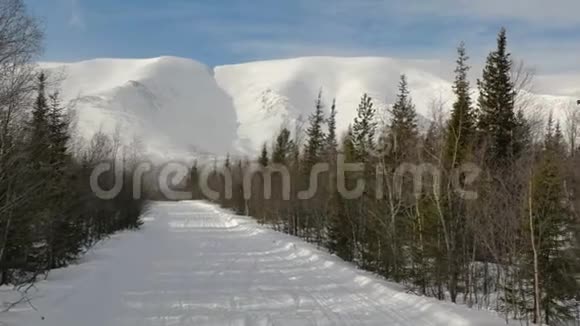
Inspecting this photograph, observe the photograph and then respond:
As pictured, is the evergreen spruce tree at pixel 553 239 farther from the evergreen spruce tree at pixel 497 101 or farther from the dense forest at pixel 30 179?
the evergreen spruce tree at pixel 497 101

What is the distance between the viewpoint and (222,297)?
1435 centimetres

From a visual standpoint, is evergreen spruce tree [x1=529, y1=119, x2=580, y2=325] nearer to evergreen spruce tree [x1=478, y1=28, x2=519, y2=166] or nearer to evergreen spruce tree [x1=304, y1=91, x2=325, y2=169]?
evergreen spruce tree [x1=478, y1=28, x2=519, y2=166]

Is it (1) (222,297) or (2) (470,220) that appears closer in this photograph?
(1) (222,297)

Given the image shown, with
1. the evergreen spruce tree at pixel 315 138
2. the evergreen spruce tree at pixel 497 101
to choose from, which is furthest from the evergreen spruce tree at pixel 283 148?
the evergreen spruce tree at pixel 497 101

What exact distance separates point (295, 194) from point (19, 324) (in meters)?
34.7

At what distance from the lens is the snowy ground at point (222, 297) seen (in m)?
11.4

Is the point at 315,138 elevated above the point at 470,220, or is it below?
Result: above

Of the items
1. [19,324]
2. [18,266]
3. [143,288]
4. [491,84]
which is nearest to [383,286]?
[143,288]

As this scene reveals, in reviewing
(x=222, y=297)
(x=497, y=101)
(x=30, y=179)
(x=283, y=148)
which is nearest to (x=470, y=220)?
(x=222, y=297)

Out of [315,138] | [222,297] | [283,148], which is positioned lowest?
[222,297]

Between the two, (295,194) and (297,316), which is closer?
(297,316)

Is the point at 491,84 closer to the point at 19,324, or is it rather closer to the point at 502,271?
the point at 502,271

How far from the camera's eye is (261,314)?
1220 cm

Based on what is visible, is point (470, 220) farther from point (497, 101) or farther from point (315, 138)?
point (315, 138)
